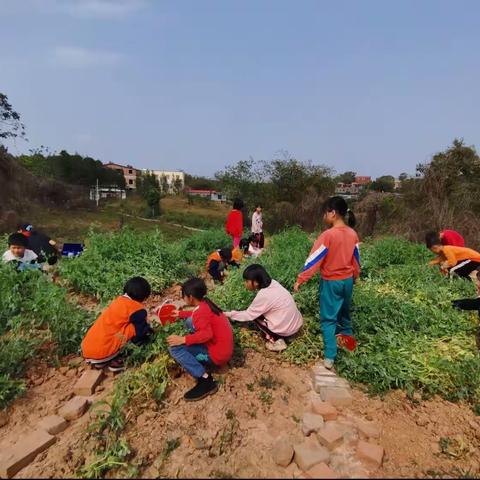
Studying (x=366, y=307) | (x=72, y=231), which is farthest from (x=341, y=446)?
(x=72, y=231)

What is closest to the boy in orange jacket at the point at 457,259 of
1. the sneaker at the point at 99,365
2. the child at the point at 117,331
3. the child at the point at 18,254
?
the child at the point at 117,331

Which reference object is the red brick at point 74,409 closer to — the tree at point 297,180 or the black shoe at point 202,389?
the black shoe at point 202,389

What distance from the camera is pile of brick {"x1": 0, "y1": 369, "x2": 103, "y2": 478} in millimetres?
2312

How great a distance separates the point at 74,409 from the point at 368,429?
6.86 feet

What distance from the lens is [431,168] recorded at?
1036cm

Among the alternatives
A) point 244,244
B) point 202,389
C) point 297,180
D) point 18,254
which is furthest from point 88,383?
point 297,180

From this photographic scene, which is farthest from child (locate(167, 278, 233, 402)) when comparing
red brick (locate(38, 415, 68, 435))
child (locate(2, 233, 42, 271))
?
child (locate(2, 233, 42, 271))

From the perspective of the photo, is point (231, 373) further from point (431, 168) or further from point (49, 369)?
point (431, 168)

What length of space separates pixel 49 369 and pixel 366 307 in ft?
10.5

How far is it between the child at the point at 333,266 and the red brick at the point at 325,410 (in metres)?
0.53

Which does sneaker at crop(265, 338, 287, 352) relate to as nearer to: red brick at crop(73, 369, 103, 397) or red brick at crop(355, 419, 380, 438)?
red brick at crop(355, 419, 380, 438)

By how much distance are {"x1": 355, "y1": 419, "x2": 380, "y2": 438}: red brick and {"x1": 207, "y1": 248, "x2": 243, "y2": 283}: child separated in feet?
11.6

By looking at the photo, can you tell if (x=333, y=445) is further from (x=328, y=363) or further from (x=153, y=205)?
(x=153, y=205)

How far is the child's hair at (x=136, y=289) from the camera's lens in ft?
10.5
